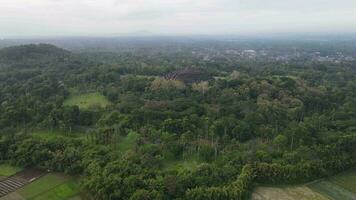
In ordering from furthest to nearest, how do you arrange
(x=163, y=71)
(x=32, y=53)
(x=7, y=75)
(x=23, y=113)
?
(x=32, y=53) → (x=163, y=71) → (x=7, y=75) → (x=23, y=113)

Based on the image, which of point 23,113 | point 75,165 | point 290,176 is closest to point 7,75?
point 23,113

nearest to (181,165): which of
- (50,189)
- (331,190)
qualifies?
(50,189)

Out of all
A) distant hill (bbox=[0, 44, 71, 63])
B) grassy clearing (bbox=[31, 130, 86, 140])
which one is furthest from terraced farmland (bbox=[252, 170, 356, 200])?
distant hill (bbox=[0, 44, 71, 63])

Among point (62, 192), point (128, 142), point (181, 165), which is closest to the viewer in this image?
point (62, 192)

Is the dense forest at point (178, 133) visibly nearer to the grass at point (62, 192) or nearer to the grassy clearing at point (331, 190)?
the grassy clearing at point (331, 190)

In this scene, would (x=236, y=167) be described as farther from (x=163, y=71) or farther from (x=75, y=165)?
(x=163, y=71)

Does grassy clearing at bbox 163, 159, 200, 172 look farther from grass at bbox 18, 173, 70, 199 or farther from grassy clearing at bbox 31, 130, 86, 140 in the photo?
grassy clearing at bbox 31, 130, 86, 140

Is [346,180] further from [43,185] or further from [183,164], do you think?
[43,185]
